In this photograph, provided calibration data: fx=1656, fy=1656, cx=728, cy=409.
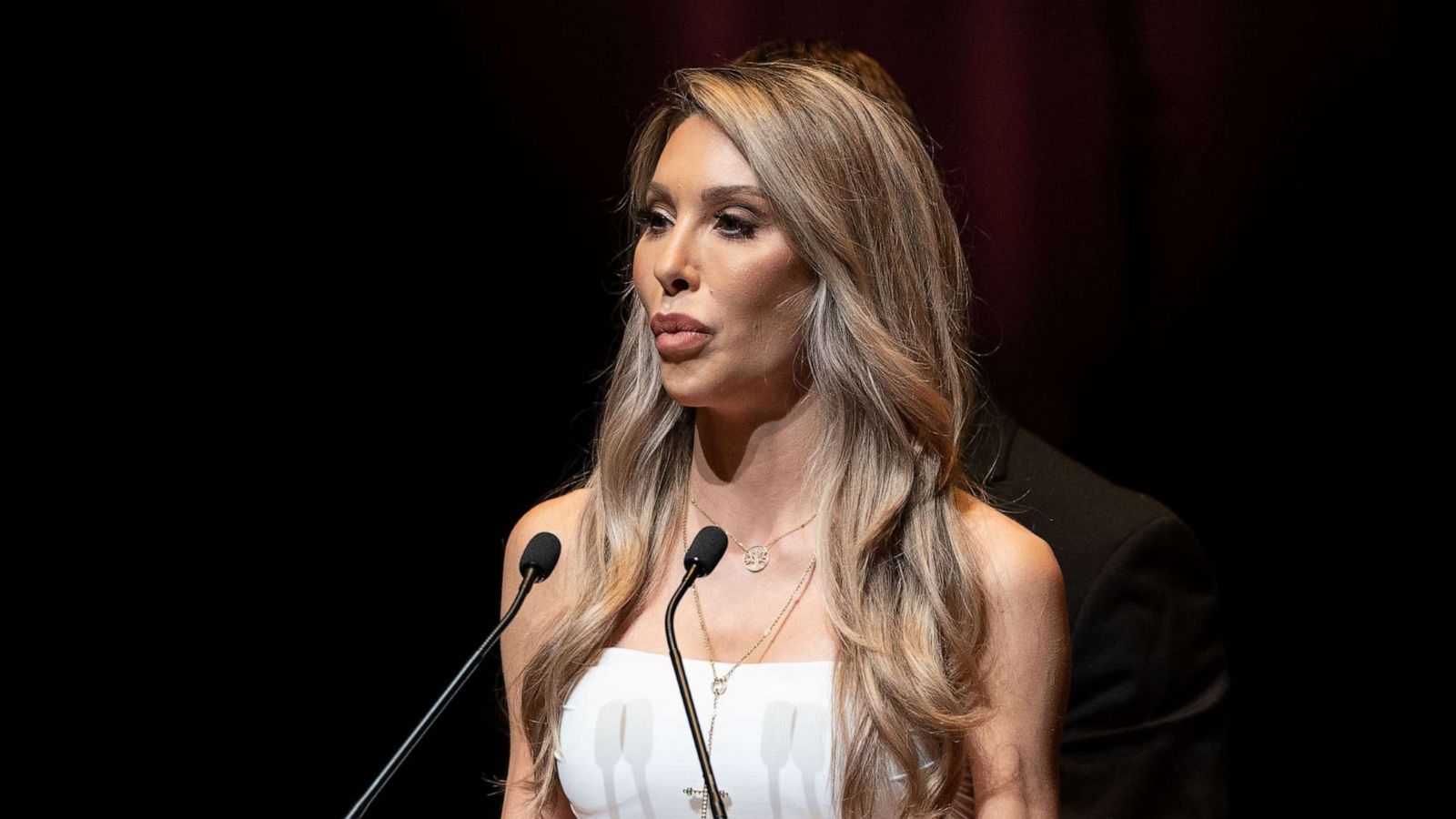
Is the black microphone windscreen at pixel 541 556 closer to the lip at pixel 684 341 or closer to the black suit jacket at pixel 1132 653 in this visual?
the lip at pixel 684 341

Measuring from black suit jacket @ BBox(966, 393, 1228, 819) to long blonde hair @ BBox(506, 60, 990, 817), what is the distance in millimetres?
552

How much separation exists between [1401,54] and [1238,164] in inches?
13.1

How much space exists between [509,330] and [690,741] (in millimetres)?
1300

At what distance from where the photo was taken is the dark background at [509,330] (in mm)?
2984

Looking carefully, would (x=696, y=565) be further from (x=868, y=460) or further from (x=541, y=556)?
(x=868, y=460)

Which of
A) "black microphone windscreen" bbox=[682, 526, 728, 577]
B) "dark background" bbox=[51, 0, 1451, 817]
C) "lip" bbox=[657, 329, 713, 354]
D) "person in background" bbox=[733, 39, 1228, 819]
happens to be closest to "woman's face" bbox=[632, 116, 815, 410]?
"lip" bbox=[657, 329, 713, 354]

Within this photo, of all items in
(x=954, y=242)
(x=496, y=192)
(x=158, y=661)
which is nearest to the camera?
(x=954, y=242)

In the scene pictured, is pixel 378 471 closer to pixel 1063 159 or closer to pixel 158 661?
pixel 158 661

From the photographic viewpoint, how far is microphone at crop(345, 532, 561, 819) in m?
1.63

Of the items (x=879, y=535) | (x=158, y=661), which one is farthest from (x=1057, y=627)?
(x=158, y=661)

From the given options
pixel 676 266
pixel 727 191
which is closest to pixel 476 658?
pixel 676 266

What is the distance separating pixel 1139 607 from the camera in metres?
2.84

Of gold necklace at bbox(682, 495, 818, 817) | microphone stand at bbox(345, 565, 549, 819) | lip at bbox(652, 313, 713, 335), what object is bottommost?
gold necklace at bbox(682, 495, 818, 817)

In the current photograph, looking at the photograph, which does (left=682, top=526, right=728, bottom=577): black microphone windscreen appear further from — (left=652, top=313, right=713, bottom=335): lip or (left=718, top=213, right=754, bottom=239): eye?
(left=718, top=213, right=754, bottom=239): eye
